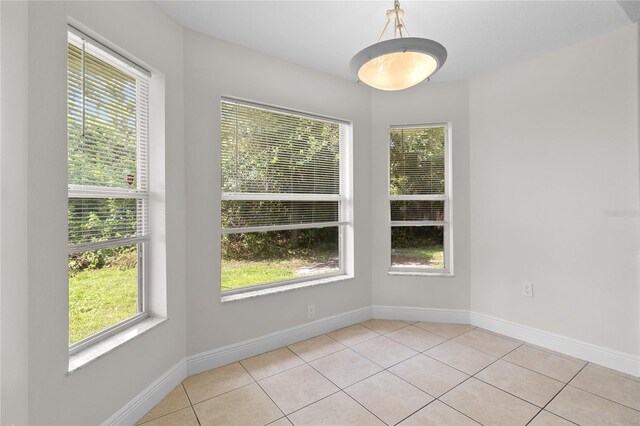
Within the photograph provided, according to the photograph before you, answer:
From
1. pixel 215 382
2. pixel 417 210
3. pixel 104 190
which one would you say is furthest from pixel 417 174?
pixel 104 190

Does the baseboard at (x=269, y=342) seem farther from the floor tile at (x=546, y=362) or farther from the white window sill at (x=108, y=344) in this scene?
the floor tile at (x=546, y=362)

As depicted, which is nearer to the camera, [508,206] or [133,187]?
[133,187]

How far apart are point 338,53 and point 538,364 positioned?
10.0 ft

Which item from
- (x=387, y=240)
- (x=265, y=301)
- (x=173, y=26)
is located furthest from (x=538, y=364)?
(x=173, y=26)

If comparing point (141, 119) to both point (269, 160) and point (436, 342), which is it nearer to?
point (269, 160)

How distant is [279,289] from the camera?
9.05 feet

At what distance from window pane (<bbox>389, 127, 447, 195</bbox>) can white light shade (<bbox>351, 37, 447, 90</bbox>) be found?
1.59 metres

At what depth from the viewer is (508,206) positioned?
2930 millimetres

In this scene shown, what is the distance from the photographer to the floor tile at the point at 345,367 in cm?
222

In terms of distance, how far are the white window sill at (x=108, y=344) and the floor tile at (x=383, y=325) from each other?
6.56ft

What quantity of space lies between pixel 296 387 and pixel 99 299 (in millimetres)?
1382

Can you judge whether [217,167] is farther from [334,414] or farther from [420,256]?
[420,256]

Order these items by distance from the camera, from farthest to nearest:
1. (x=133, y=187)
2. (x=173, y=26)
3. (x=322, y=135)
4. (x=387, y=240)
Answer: (x=387, y=240) → (x=322, y=135) → (x=173, y=26) → (x=133, y=187)

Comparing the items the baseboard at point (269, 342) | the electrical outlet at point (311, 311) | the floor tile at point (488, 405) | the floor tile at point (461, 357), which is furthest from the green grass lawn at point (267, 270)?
the floor tile at point (488, 405)
